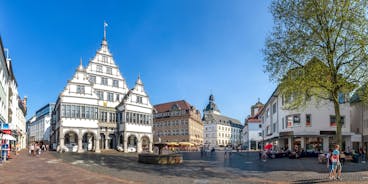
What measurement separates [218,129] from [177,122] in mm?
49370

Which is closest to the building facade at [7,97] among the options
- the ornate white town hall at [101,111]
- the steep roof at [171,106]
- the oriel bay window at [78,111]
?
the ornate white town hall at [101,111]

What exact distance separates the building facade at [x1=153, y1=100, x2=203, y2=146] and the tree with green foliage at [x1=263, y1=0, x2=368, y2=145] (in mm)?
89032

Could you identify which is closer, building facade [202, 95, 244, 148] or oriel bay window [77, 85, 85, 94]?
oriel bay window [77, 85, 85, 94]

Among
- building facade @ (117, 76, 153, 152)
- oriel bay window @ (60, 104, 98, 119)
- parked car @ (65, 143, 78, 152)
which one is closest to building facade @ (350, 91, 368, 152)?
building facade @ (117, 76, 153, 152)

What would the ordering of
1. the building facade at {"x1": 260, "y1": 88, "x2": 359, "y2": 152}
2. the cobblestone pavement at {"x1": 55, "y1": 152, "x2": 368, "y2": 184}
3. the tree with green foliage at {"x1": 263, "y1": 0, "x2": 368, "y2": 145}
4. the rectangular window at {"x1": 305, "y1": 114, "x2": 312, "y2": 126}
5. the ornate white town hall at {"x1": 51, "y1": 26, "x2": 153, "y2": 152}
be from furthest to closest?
the ornate white town hall at {"x1": 51, "y1": 26, "x2": 153, "y2": 152} → the rectangular window at {"x1": 305, "y1": 114, "x2": 312, "y2": 126} → the building facade at {"x1": 260, "y1": 88, "x2": 359, "y2": 152} → the tree with green foliage at {"x1": 263, "y1": 0, "x2": 368, "y2": 145} → the cobblestone pavement at {"x1": 55, "y1": 152, "x2": 368, "y2": 184}

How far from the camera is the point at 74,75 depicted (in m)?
56.5

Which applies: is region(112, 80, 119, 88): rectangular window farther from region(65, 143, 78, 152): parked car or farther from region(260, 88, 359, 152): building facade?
region(260, 88, 359, 152): building facade

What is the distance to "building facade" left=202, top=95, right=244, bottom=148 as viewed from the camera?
16312 centimetres

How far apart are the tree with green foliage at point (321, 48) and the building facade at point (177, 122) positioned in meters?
89.0

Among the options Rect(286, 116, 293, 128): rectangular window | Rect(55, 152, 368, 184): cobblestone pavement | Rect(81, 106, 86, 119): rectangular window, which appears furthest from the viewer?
Rect(81, 106, 86, 119): rectangular window

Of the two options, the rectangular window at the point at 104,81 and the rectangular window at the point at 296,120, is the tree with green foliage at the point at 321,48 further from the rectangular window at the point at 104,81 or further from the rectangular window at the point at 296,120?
the rectangular window at the point at 104,81

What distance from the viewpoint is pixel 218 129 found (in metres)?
164

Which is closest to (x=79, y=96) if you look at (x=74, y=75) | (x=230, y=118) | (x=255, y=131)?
(x=74, y=75)

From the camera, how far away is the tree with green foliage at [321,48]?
25.7 m
